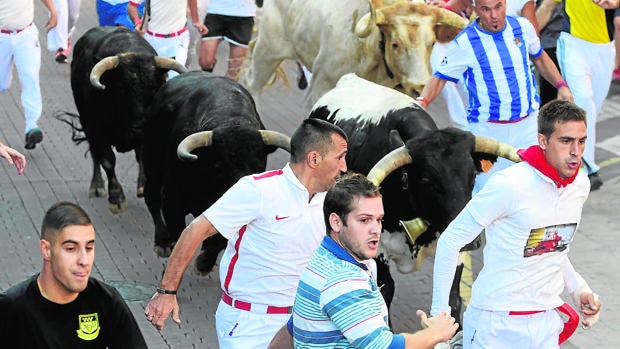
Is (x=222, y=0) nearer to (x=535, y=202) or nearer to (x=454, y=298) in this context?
(x=454, y=298)

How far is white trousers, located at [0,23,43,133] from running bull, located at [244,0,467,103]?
2470mm

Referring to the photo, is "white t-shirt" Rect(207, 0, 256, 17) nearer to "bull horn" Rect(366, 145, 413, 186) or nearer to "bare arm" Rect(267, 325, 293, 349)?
"bull horn" Rect(366, 145, 413, 186)

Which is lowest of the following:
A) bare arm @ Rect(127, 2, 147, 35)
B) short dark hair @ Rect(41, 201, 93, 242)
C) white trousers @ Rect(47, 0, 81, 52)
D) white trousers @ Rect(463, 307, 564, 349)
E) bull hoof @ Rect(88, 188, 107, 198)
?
white trousers @ Rect(47, 0, 81, 52)

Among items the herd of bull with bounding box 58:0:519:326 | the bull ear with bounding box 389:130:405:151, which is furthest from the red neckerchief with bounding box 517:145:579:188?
the bull ear with bounding box 389:130:405:151

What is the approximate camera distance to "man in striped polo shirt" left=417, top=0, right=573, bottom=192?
29.9 feet

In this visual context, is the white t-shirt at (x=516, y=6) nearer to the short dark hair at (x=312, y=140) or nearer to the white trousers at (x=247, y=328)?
the short dark hair at (x=312, y=140)

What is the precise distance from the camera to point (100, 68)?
10.4 metres

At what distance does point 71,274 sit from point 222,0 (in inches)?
401

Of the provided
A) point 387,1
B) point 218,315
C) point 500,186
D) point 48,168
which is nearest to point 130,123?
point 48,168

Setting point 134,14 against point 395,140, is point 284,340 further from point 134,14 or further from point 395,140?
point 134,14

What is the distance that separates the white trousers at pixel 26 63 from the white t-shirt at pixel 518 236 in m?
7.45

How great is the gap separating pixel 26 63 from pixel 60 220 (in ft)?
27.0

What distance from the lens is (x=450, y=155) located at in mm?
7914

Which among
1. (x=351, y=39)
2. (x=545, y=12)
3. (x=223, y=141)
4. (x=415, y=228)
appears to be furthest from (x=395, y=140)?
(x=545, y=12)
